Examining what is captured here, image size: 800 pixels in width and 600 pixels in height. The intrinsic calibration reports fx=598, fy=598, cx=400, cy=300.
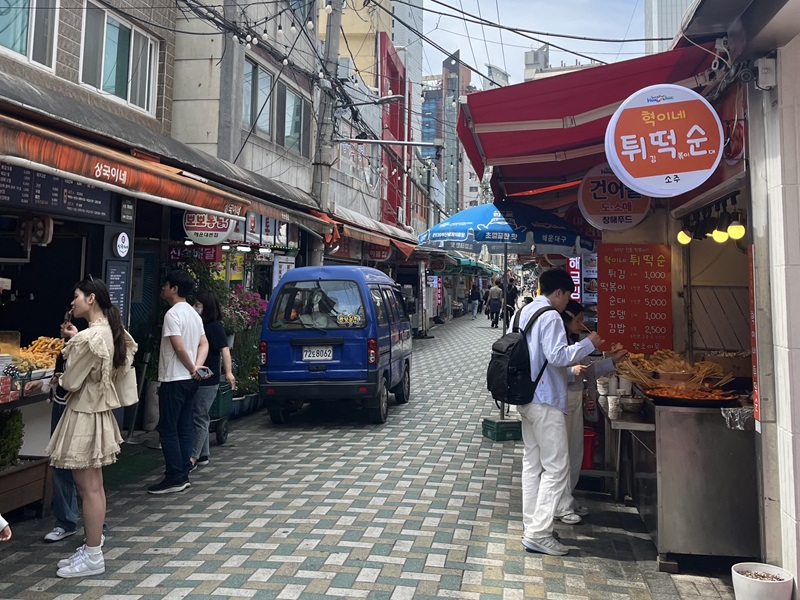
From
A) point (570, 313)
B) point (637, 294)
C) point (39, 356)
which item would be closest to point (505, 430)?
point (637, 294)

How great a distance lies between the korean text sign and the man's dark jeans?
4.35 meters

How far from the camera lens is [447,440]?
25.8ft

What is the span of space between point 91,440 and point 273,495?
80.8 inches

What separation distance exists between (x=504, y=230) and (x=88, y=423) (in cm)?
599

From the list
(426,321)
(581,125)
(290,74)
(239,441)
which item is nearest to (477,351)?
(426,321)

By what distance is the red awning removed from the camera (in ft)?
13.4

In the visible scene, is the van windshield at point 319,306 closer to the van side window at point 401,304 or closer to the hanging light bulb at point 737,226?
the van side window at point 401,304

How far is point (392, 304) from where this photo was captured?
991 centimetres

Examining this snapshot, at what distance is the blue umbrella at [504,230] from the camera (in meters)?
8.27

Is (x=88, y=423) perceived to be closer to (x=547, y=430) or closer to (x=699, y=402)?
(x=547, y=430)

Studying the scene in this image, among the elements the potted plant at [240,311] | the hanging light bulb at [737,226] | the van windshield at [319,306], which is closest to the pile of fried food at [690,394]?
the hanging light bulb at [737,226]

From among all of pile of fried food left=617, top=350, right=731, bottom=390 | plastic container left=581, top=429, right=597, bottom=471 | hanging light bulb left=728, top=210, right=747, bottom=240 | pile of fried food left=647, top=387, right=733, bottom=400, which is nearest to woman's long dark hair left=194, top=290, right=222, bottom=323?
plastic container left=581, top=429, right=597, bottom=471

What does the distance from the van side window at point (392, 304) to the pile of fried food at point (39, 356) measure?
4921 mm

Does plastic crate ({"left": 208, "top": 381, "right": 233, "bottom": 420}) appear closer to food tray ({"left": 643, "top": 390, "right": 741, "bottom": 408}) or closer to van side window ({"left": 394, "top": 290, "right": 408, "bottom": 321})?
van side window ({"left": 394, "top": 290, "right": 408, "bottom": 321})
